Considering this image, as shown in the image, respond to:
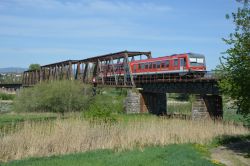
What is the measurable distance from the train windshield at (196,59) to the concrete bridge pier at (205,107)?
4.25m

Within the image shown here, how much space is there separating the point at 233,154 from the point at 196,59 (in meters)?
23.6

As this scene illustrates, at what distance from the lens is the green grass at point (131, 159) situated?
12787mm

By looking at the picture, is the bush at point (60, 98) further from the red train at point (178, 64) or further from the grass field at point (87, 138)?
the grass field at point (87, 138)

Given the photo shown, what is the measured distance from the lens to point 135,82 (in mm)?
49281

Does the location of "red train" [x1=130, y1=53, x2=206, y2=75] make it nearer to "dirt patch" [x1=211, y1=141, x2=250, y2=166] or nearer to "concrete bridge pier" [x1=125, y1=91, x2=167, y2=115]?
"concrete bridge pier" [x1=125, y1=91, x2=167, y2=115]

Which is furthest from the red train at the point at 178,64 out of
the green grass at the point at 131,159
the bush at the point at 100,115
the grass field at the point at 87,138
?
the green grass at the point at 131,159

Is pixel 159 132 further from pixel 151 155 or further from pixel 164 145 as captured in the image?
pixel 151 155

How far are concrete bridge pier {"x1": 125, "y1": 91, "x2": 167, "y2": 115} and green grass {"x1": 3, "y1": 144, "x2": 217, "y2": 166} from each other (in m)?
32.2

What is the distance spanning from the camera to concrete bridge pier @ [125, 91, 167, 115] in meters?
48.3

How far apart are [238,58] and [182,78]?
23545 mm

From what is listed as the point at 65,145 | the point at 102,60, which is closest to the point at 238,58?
the point at 65,145

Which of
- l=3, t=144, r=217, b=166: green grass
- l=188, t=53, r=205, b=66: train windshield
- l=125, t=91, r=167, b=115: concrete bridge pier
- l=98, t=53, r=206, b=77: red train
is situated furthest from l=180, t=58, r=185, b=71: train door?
l=3, t=144, r=217, b=166: green grass

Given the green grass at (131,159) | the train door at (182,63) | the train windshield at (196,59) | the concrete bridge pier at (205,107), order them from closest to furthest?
the green grass at (131,159) < the concrete bridge pier at (205,107) < the train windshield at (196,59) < the train door at (182,63)

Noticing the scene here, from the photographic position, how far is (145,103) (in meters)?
49.6
